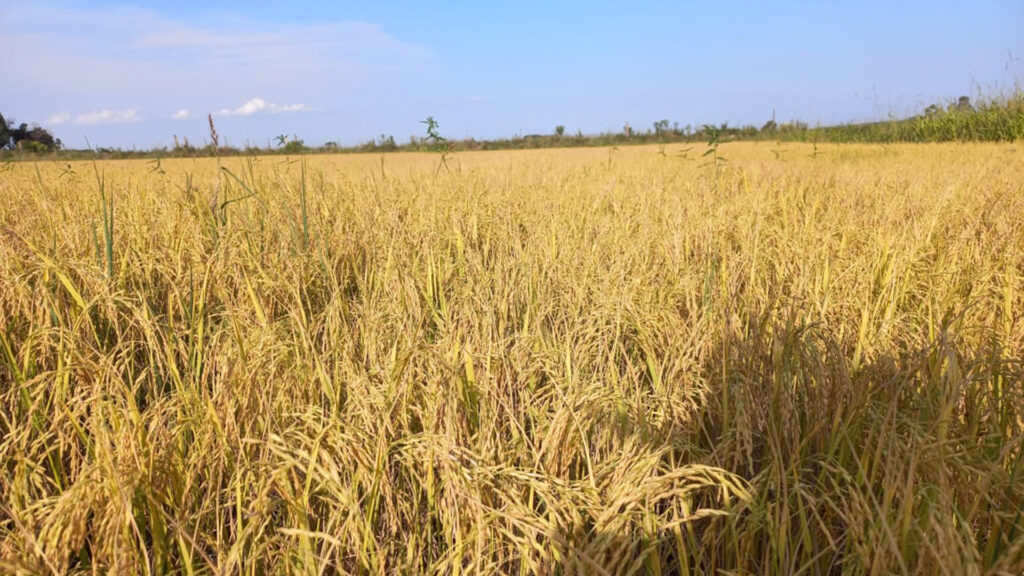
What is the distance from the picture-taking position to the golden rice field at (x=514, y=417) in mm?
1111

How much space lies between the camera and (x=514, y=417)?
4.68 feet

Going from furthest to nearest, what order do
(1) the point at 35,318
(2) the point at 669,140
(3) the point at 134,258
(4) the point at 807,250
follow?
(2) the point at 669,140, (4) the point at 807,250, (3) the point at 134,258, (1) the point at 35,318

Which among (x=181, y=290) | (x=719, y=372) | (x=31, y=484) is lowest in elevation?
(x=31, y=484)

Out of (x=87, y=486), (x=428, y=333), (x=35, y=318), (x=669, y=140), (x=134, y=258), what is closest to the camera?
(x=87, y=486)

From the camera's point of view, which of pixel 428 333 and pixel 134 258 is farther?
pixel 134 258

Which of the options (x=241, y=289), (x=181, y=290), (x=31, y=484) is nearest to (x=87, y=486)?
(x=31, y=484)

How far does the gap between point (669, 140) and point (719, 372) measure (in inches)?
853

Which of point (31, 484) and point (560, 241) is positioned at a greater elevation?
point (560, 241)

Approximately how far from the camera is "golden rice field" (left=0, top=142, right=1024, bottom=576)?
3.65 feet

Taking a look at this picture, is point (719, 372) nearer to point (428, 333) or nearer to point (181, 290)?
point (428, 333)

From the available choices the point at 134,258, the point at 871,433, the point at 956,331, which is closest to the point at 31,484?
the point at 134,258

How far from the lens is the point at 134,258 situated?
2539 mm

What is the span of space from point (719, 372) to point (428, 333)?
1037mm

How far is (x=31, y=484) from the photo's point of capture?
1.35 meters
